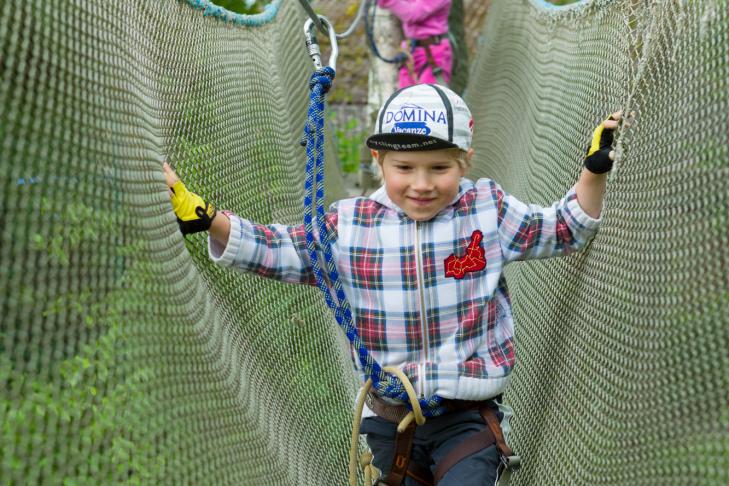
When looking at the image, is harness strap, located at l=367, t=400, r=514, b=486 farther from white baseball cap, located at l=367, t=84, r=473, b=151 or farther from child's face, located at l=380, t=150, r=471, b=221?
white baseball cap, located at l=367, t=84, r=473, b=151

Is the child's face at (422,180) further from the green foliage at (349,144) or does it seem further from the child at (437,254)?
the green foliage at (349,144)

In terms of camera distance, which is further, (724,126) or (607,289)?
(607,289)

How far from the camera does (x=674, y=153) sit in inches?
54.2

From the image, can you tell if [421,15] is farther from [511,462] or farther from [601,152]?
[511,462]

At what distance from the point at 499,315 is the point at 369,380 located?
276mm

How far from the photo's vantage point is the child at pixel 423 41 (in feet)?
14.8

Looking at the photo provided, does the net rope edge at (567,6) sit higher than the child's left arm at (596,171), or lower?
higher

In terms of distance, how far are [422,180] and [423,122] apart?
0.10 metres

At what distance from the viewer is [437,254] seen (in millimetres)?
1680

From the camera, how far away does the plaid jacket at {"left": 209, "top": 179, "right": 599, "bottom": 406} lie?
65.5 inches

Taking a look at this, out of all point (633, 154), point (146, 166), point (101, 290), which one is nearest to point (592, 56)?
point (633, 154)

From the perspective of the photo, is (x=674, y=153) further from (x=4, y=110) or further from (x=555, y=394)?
(x=4, y=110)

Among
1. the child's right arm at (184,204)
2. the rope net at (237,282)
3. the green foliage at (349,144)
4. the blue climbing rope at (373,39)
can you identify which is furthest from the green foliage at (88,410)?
the green foliage at (349,144)

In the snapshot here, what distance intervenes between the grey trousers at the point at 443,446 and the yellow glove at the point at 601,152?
480 millimetres
